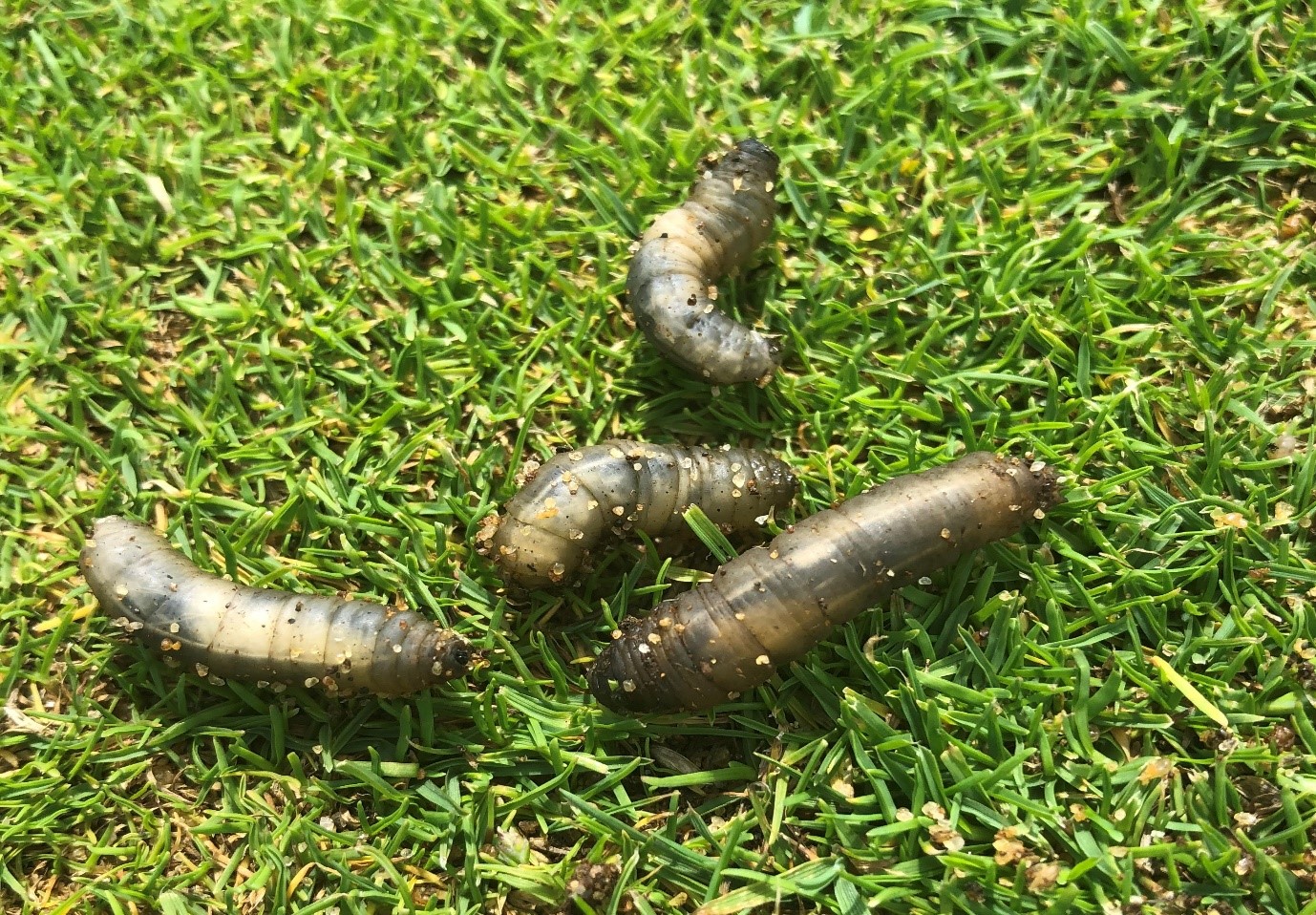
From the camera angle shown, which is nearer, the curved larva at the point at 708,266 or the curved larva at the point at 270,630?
the curved larva at the point at 270,630

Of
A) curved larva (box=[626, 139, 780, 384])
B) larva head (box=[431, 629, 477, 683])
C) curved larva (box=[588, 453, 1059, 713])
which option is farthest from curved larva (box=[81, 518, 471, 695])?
curved larva (box=[626, 139, 780, 384])

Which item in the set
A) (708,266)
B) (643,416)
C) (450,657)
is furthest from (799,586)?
(708,266)

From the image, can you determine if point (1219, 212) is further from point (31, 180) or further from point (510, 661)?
point (31, 180)

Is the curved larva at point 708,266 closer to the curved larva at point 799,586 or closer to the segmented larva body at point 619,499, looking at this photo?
the segmented larva body at point 619,499

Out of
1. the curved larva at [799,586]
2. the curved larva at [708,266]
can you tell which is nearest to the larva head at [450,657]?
the curved larva at [799,586]

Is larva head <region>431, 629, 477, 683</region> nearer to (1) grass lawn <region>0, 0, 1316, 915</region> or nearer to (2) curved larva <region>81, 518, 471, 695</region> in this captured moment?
(2) curved larva <region>81, 518, 471, 695</region>
